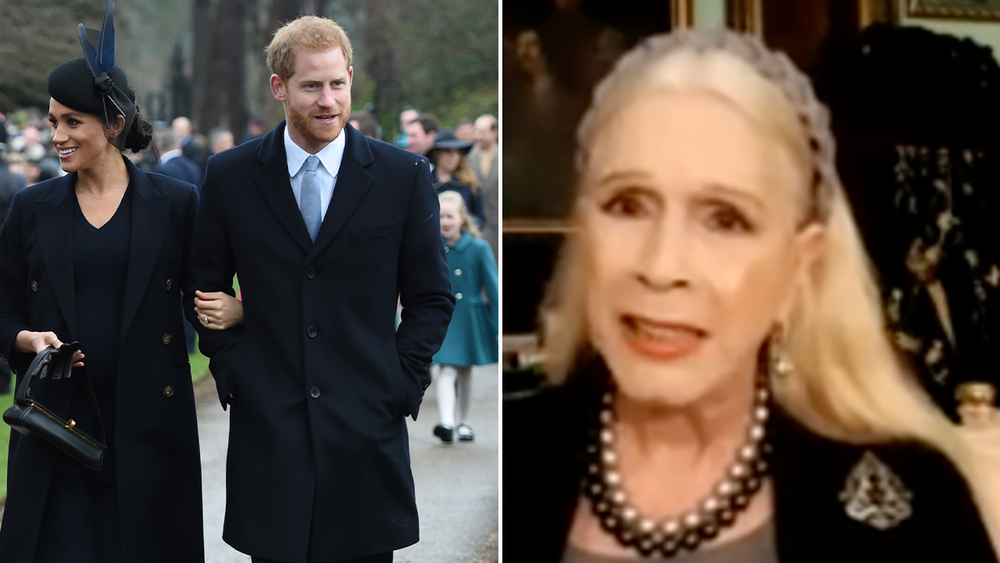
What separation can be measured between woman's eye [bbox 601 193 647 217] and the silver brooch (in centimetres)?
80

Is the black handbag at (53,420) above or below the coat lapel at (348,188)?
below

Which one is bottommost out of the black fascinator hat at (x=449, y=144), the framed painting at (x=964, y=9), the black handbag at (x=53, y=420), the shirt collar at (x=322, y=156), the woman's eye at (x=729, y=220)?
the black handbag at (x=53, y=420)

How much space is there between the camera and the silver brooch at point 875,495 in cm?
338

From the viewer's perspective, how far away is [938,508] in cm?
340

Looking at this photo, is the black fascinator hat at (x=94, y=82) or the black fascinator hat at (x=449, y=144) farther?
the black fascinator hat at (x=449, y=144)

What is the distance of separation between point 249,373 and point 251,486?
0.31 meters

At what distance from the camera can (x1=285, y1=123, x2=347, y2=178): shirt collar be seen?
4016 millimetres

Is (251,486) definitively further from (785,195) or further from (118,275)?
(785,195)

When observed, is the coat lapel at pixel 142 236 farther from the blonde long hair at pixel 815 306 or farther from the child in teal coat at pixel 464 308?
the child in teal coat at pixel 464 308

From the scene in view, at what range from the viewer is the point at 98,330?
172 inches

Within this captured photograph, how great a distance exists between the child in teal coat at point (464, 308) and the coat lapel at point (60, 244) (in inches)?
161

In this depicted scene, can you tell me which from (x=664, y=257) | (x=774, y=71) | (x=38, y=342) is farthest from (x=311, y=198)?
(x=774, y=71)

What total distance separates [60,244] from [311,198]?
90 centimetres

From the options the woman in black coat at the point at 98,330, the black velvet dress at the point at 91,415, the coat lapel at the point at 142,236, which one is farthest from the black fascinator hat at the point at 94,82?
the black velvet dress at the point at 91,415
